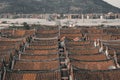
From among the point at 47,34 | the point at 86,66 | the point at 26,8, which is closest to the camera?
the point at 86,66

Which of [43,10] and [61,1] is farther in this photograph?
[61,1]

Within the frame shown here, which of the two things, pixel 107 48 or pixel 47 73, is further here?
pixel 107 48

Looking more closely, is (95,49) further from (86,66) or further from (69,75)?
(69,75)

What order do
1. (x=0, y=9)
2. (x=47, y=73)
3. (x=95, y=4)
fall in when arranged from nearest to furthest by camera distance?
(x=47, y=73) < (x=0, y=9) < (x=95, y=4)

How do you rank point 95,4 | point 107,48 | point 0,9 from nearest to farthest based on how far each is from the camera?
point 107,48 < point 0,9 < point 95,4

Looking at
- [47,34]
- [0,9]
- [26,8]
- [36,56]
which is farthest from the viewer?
[26,8]

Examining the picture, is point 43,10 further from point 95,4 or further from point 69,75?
point 69,75

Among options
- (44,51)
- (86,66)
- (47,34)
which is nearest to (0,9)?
(47,34)

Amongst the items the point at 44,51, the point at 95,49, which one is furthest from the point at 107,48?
the point at 44,51
